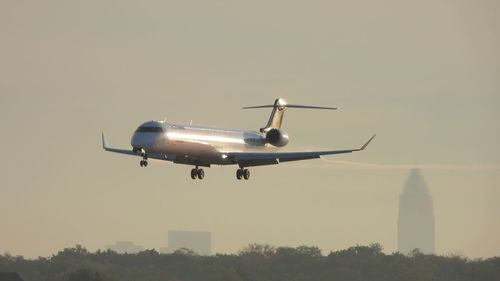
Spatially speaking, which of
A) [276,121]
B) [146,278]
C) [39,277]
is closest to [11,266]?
[39,277]

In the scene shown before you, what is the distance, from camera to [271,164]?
12088 centimetres

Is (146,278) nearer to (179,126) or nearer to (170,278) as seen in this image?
(170,278)

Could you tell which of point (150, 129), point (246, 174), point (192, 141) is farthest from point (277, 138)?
point (150, 129)

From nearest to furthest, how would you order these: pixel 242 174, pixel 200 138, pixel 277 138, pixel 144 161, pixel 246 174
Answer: pixel 144 161 → pixel 200 138 → pixel 242 174 → pixel 246 174 → pixel 277 138

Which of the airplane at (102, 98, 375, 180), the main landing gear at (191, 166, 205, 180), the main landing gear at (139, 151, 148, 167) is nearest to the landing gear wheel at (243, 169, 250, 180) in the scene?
the airplane at (102, 98, 375, 180)

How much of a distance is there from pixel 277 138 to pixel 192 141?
58.6ft

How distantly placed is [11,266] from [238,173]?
79.0m

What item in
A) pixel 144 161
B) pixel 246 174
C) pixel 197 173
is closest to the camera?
pixel 144 161

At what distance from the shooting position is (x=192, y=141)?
110812 mm

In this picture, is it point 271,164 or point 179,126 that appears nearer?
point 179,126

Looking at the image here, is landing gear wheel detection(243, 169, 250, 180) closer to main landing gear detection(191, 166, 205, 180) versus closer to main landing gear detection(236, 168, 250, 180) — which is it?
main landing gear detection(236, 168, 250, 180)

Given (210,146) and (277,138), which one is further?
(277,138)

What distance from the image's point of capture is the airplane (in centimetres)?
10744

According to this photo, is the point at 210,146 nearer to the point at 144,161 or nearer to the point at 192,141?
the point at 192,141
